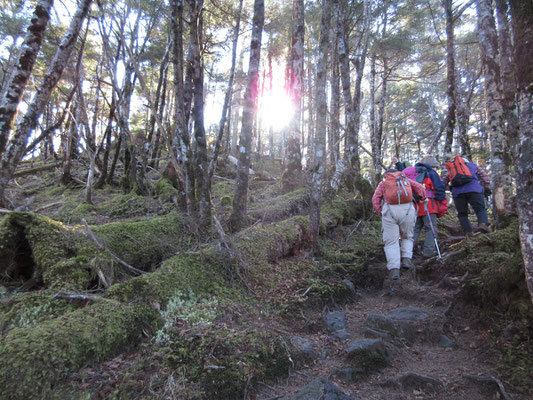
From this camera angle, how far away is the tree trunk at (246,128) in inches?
239

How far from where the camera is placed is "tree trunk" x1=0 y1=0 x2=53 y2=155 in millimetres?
5148

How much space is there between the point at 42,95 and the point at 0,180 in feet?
5.74

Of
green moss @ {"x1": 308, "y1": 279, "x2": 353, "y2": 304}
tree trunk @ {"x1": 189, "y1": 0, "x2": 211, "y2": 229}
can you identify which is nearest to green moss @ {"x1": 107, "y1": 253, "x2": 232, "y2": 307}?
tree trunk @ {"x1": 189, "y1": 0, "x2": 211, "y2": 229}

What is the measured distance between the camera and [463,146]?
904 centimetres

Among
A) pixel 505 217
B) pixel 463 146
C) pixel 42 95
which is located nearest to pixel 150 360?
pixel 42 95

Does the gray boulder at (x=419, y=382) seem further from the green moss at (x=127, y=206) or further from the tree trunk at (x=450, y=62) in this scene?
the tree trunk at (x=450, y=62)

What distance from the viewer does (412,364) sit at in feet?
10.8

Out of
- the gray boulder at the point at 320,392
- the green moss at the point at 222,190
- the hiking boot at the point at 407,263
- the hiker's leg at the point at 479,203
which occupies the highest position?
the green moss at the point at 222,190

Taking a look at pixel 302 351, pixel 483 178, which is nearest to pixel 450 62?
pixel 483 178

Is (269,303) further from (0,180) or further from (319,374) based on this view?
(0,180)

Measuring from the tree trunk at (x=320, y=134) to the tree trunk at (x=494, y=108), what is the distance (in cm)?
349

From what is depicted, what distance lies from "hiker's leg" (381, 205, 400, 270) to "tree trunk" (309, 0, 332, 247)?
135cm

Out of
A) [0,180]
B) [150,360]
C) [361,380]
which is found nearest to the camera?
[150,360]

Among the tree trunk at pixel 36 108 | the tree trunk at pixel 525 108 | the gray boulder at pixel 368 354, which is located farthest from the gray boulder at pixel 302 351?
the tree trunk at pixel 36 108
